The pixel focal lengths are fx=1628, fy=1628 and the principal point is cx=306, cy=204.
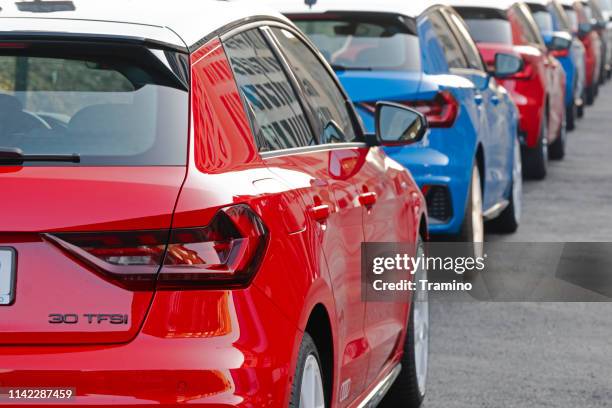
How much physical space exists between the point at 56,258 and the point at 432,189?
5784 millimetres

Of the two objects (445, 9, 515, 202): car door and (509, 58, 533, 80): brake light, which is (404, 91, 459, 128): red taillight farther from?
(509, 58, 533, 80): brake light

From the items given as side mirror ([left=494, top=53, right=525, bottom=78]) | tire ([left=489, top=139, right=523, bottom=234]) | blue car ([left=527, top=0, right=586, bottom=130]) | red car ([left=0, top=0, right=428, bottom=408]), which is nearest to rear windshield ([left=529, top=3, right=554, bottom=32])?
blue car ([left=527, top=0, right=586, bottom=130])

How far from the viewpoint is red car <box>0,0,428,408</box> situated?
378 centimetres

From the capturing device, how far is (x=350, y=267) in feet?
16.3

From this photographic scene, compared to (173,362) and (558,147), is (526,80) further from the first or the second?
(173,362)

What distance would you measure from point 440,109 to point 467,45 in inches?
73.9

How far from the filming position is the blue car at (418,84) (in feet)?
30.4

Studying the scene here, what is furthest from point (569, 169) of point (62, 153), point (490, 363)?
point (62, 153)

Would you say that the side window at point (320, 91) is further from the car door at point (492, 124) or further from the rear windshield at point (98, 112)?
the car door at point (492, 124)

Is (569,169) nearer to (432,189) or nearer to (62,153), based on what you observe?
(432,189)

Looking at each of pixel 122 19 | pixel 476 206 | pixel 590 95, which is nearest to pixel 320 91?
pixel 122 19

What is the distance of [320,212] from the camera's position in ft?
15.1

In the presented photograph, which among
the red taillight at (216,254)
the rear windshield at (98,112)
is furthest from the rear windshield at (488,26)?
the red taillight at (216,254)

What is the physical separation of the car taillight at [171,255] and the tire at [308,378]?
0.37 metres
